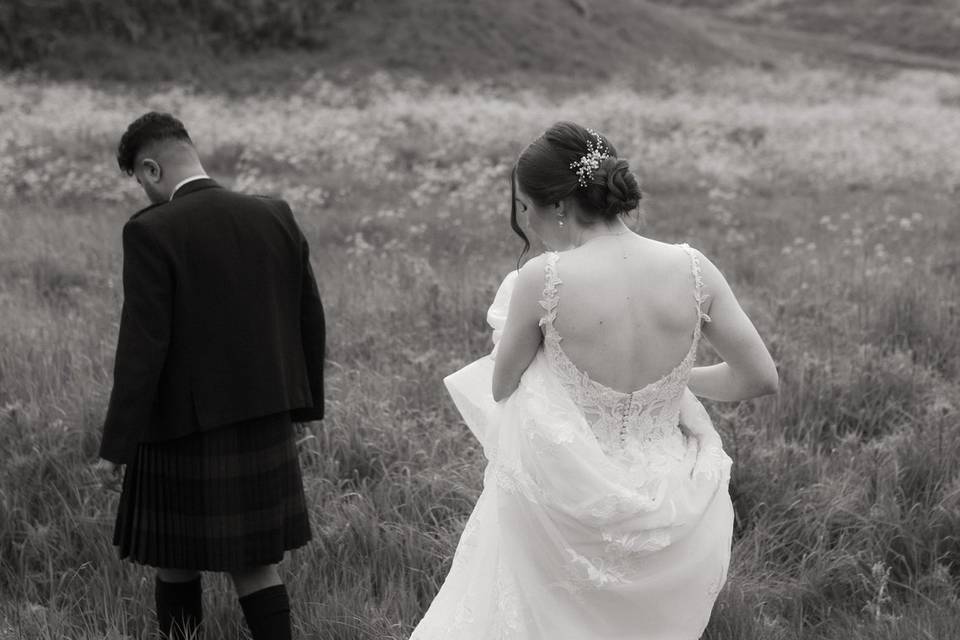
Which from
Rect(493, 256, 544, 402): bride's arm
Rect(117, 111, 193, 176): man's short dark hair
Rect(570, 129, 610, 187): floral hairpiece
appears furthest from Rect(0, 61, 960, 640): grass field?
Rect(570, 129, 610, 187): floral hairpiece

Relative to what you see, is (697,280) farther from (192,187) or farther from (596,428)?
(192,187)

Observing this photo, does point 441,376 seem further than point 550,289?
Yes

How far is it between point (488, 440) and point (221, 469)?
962 millimetres

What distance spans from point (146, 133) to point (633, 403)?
1830 millimetres

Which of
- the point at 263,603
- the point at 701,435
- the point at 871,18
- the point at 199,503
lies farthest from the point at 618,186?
the point at 871,18

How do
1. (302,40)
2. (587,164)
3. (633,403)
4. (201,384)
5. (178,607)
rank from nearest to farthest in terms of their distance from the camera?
(587,164) < (633,403) < (201,384) < (178,607) < (302,40)

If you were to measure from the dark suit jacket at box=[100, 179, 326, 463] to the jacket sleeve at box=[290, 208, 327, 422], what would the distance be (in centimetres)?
12

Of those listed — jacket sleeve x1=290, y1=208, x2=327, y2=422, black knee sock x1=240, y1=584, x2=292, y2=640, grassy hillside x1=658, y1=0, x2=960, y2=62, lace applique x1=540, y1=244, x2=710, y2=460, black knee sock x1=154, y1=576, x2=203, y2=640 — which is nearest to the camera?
lace applique x1=540, y1=244, x2=710, y2=460

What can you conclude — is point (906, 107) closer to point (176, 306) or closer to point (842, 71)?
point (842, 71)

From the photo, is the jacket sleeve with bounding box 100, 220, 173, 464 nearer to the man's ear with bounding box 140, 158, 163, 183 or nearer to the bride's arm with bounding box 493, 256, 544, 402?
the man's ear with bounding box 140, 158, 163, 183

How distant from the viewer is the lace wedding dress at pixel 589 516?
2852 mm

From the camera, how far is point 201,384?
11.1 ft

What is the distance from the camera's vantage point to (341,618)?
12.7 ft

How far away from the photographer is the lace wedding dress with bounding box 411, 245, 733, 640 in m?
2.85
